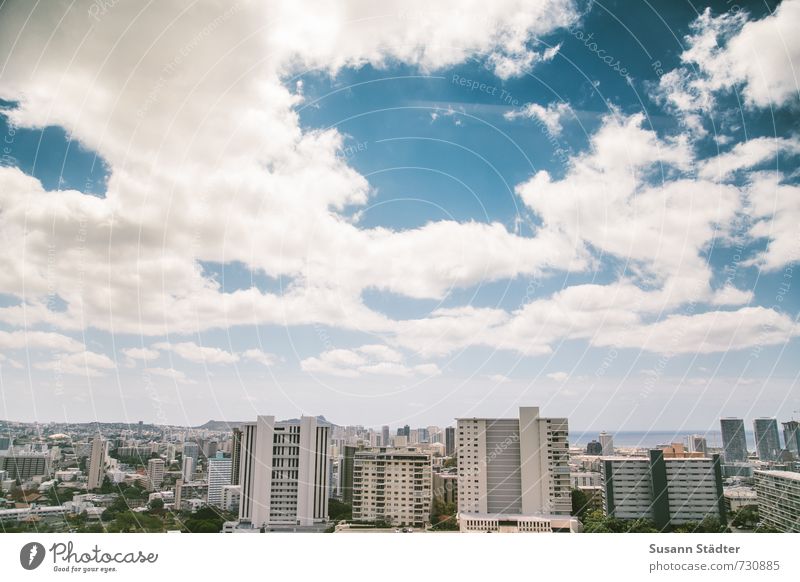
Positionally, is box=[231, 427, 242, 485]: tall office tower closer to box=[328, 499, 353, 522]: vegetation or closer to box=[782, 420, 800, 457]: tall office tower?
box=[328, 499, 353, 522]: vegetation

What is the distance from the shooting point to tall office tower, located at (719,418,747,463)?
10.3 m

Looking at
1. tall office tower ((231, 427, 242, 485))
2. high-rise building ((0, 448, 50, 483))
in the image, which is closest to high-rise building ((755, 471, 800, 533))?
tall office tower ((231, 427, 242, 485))

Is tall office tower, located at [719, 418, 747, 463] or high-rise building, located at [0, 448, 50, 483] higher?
tall office tower, located at [719, 418, 747, 463]

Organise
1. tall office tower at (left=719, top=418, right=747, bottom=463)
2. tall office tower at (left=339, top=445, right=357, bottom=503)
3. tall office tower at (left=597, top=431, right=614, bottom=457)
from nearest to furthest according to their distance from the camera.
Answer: tall office tower at (left=719, top=418, right=747, bottom=463) → tall office tower at (left=339, top=445, right=357, bottom=503) → tall office tower at (left=597, top=431, right=614, bottom=457)

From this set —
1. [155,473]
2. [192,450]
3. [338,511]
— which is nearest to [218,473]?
[192,450]

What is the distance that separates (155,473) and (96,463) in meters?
1.40

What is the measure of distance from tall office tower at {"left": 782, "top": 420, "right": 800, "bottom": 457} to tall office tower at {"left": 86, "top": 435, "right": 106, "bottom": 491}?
1038 cm

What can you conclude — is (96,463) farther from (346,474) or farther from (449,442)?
(449,442)

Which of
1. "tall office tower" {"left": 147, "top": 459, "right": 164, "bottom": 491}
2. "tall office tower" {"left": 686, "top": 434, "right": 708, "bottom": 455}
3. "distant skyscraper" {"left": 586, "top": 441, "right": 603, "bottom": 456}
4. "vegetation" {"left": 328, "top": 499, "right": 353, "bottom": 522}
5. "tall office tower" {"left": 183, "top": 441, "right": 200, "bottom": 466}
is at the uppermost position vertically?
"distant skyscraper" {"left": 586, "top": 441, "right": 603, "bottom": 456}

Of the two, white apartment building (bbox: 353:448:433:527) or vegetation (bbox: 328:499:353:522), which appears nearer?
A: vegetation (bbox: 328:499:353:522)

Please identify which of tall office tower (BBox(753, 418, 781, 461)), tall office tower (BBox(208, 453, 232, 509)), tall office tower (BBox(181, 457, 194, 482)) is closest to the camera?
tall office tower (BBox(181, 457, 194, 482))
